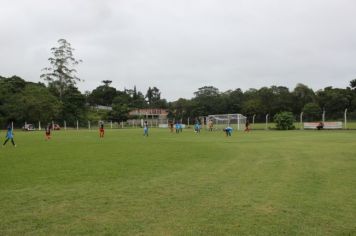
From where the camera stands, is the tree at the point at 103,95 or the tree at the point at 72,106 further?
the tree at the point at 103,95

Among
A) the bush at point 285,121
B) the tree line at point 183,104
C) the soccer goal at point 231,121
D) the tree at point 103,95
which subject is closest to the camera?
the bush at point 285,121

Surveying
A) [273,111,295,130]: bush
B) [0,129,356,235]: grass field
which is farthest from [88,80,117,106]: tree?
[0,129,356,235]: grass field

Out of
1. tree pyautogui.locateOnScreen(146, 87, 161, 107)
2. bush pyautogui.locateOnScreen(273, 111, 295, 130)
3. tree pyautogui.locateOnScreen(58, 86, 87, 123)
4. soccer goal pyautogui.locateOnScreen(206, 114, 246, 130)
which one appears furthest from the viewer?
tree pyautogui.locateOnScreen(146, 87, 161, 107)

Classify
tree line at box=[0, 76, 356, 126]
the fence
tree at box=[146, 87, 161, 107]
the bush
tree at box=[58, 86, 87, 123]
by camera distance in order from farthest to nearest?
tree at box=[146, 87, 161, 107]
tree at box=[58, 86, 87, 123]
tree line at box=[0, 76, 356, 126]
the bush
the fence

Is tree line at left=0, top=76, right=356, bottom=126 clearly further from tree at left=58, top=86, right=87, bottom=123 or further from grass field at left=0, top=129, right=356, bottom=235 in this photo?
grass field at left=0, top=129, right=356, bottom=235

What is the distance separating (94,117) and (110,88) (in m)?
46.6

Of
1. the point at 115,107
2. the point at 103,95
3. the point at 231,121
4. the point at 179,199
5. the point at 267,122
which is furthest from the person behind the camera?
the point at 103,95

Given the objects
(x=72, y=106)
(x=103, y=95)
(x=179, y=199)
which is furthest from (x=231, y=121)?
(x=103, y=95)

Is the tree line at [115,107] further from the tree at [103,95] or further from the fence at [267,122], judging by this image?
the tree at [103,95]

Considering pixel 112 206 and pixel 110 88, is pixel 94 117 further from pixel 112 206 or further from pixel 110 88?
pixel 112 206

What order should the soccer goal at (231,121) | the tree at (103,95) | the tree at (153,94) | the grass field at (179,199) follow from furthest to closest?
1. the tree at (153,94)
2. the tree at (103,95)
3. the soccer goal at (231,121)
4. the grass field at (179,199)

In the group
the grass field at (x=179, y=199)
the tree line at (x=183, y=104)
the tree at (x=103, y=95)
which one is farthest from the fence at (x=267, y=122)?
the tree at (x=103, y=95)

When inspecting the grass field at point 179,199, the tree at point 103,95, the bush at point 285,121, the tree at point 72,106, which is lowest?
the grass field at point 179,199

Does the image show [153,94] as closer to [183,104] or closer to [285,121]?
[183,104]
